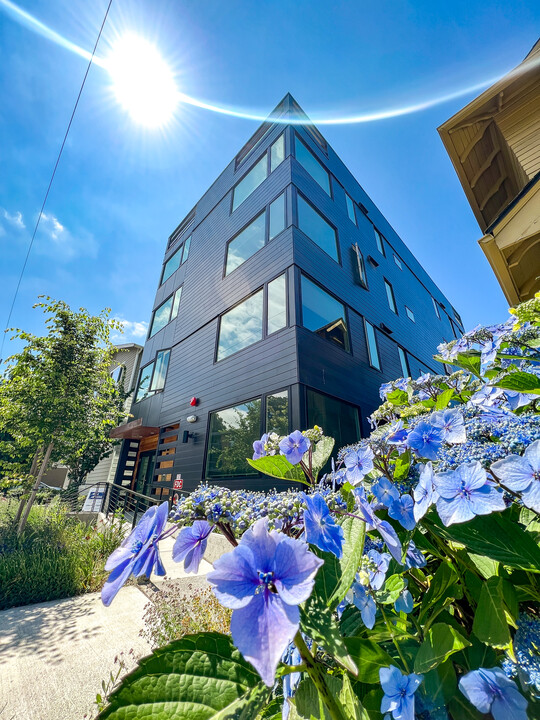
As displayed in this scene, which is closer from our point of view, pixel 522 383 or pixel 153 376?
pixel 522 383

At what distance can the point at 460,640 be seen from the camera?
0.48 m

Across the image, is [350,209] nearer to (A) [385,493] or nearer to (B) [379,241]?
(B) [379,241]

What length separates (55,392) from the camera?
19.9ft

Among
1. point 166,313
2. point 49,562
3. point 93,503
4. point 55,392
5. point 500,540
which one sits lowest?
point 49,562

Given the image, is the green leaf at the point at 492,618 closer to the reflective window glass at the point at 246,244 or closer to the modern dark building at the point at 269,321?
the modern dark building at the point at 269,321

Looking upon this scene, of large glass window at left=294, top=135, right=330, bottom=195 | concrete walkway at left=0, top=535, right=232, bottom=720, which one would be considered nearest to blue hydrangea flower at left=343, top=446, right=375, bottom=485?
concrete walkway at left=0, top=535, right=232, bottom=720

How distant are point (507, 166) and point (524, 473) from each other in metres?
9.46

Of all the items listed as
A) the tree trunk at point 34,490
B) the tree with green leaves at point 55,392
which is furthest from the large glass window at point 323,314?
the tree trunk at point 34,490

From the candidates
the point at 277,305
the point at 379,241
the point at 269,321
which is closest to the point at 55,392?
the point at 269,321

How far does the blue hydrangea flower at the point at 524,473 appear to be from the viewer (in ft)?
Result: 1.53

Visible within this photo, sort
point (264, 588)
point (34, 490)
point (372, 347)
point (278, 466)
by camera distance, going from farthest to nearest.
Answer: point (372, 347), point (34, 490), point (278, 466), point (264, 588)

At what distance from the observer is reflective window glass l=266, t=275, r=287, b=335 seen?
6.39 m

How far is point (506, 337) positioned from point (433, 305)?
18356 millimetres

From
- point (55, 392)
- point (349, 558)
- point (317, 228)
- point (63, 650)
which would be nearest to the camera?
point (349, 558)
